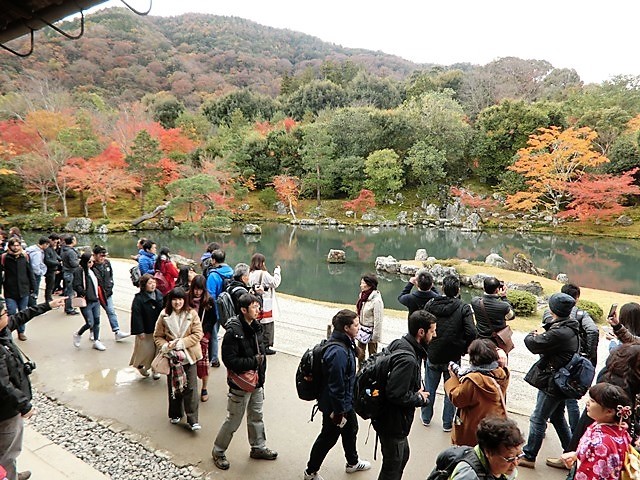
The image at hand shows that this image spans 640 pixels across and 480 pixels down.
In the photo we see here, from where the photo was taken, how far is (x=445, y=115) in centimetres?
2795

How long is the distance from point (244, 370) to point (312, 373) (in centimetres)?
48

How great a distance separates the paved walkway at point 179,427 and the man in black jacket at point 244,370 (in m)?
0.12

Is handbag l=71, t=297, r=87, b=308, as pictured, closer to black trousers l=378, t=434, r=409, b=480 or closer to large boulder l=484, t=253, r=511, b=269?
black trousers l=378, t=434, r=409, b=480

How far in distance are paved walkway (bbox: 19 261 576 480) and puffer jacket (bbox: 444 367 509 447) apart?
68 cm

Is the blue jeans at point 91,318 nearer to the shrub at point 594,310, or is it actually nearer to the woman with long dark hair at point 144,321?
the woman with long dark hair at point 144,321

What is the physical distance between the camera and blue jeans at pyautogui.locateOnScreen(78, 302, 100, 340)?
15.2 feet

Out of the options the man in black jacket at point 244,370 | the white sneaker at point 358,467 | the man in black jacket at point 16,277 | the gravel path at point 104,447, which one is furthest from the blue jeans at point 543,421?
the man in black jacket at point 16,277

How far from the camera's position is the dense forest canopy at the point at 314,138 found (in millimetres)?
21141

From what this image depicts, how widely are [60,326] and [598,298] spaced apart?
35.4 feet

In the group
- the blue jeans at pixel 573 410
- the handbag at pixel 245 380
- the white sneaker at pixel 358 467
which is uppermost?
the handbag at pixel 245 380

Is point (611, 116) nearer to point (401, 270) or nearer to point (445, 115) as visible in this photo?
point (445, 115)

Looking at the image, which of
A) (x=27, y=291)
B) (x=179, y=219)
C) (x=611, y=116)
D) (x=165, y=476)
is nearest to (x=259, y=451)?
(x=165, y=476)

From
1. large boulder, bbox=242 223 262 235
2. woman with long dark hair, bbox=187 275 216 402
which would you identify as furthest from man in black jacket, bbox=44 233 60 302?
large boulder, bbox=242 223 262 235

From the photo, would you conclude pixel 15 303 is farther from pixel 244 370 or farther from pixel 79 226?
pixel 79 226
